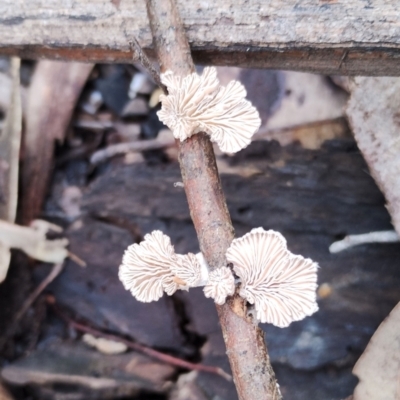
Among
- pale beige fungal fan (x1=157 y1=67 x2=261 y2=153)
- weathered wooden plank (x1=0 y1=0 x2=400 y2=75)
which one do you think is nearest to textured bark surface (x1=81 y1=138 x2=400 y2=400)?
weathered wooden plank (x1=0 y1=0 x2=400 y2=75)

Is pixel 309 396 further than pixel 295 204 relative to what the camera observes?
No

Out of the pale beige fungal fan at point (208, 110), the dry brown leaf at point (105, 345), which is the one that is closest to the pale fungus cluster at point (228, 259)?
the pale beige fungal fan at point (208, 110)

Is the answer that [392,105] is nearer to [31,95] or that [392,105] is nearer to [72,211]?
[72,211]

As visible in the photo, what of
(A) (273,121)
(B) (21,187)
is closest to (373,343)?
(A) (273,121)

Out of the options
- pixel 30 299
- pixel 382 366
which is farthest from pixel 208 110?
pixel 30 299

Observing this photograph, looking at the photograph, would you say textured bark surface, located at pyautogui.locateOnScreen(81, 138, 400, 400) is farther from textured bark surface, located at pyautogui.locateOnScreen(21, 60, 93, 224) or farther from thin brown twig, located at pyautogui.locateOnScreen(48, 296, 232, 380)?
textured bark surface, located at pyautogui.locateOnScreen(21, 60, 93, 224)

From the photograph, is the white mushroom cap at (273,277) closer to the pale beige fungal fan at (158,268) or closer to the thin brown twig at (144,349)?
the pale beige fungal fan at (158,268)
